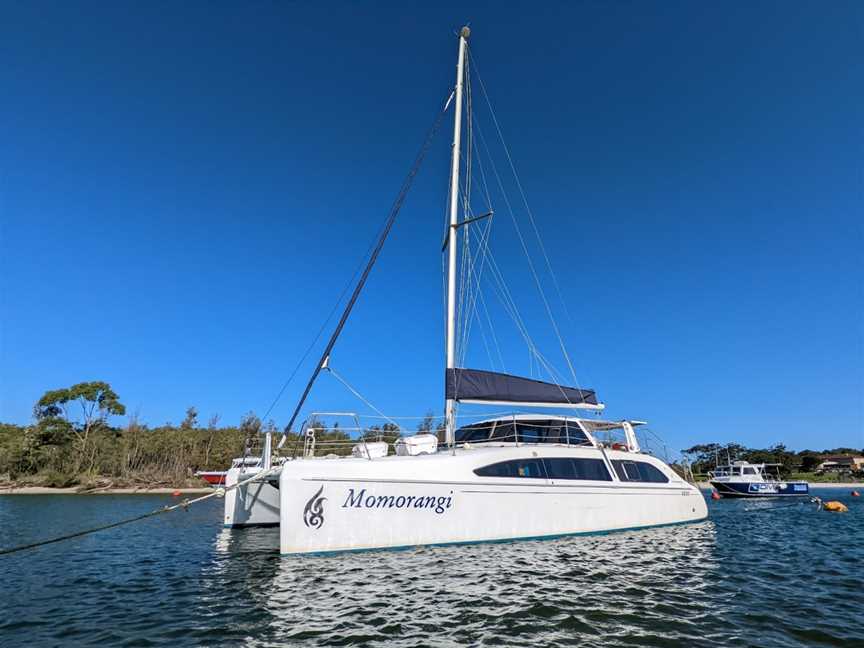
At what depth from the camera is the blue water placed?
18.8ft

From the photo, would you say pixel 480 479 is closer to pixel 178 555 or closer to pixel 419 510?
pixel 419 510

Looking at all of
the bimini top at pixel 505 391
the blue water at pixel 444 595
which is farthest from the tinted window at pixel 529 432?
the blue water at pixel 444 595

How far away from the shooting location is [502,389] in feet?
42.2

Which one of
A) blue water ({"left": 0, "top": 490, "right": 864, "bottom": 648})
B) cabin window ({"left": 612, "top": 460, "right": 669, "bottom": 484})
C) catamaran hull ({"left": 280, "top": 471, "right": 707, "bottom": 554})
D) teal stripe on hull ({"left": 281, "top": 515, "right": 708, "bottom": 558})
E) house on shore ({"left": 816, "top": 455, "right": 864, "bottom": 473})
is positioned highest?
cabin window ({"left": 612, "top": 460, "right": 669, "bottom": 484})

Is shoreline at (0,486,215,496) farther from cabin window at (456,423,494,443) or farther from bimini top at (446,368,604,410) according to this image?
bimini top at (446,368,604,410)

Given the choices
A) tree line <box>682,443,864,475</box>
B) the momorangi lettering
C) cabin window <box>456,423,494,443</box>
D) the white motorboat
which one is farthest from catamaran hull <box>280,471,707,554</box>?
tree line <box>682,443,864,475</box>

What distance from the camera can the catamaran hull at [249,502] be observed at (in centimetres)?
1383

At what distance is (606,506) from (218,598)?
9.50m

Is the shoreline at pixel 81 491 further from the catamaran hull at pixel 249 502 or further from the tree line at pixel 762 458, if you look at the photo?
the tree line at pixel 762 458

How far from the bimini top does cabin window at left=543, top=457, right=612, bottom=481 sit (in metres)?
1.71

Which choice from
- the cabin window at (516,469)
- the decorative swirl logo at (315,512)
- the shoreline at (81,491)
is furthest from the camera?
the shoreline at (81,491)

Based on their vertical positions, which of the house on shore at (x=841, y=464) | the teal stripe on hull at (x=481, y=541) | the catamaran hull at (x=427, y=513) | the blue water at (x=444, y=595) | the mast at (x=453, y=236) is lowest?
the house on shore at (x=841, y=464)

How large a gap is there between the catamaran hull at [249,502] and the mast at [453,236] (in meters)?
5.65

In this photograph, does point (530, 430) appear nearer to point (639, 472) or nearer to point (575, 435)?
point (575, 435)
